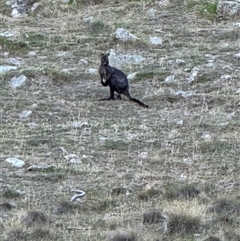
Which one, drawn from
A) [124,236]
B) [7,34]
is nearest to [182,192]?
[124,236]

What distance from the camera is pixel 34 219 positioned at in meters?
7.45

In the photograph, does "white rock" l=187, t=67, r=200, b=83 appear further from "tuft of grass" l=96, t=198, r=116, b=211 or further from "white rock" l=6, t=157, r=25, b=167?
"tuft of grass" l=96, t=198, r=116, b=211

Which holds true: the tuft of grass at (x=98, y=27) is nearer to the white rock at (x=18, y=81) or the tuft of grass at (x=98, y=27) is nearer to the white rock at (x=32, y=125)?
the white rock at (x=18, y=81)

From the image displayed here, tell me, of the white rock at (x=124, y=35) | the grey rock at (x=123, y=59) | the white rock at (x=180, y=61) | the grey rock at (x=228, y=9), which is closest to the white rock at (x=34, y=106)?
the grey rock at (x=123, y=59)

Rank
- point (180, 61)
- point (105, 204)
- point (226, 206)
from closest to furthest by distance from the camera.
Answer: point (226, 206) → point (105, 204) → point (180, 61)

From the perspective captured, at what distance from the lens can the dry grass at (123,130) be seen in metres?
7.60

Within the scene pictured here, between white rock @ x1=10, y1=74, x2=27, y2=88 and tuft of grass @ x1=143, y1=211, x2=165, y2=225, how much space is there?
6.35 metres

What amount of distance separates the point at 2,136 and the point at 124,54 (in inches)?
211

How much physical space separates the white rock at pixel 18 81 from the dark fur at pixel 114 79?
1323 mm

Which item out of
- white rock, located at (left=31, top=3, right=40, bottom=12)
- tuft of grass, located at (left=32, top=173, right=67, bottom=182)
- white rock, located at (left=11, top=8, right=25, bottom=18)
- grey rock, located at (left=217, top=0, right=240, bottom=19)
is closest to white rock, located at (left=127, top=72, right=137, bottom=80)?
grey rock, located at (left=217, top=0, right=240, bottom=19)

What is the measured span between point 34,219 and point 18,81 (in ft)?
21.2

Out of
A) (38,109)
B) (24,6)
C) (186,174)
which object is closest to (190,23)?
(24,6)

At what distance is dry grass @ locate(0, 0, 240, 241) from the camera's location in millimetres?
7602

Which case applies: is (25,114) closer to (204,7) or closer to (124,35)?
(124,35)
